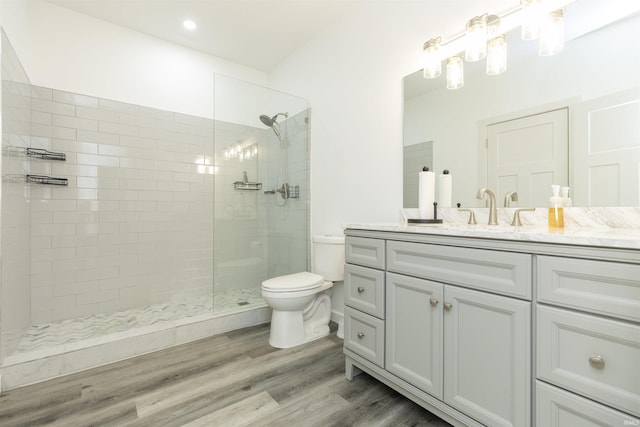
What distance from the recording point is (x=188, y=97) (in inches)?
118

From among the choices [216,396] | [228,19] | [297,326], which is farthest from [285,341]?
[228,19]

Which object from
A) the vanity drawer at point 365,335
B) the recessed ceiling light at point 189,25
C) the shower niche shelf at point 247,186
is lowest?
the vanity drawer at point 365,335

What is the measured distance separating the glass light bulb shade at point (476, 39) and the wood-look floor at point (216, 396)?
74.5 inches

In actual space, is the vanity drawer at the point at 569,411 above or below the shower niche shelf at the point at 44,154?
below

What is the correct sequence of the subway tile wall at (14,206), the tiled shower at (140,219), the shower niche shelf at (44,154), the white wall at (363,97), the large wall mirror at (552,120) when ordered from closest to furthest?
the large wall mirror at (552,120) → the subway tile wall at (14,206) → the white wall at (363,97) → the tiled shower at (140,219) → the shower niche shelf at (44,154)

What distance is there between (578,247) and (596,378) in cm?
38

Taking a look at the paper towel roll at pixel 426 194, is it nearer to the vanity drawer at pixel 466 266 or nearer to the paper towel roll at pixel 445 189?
the paper towel roll at pixel 445 189

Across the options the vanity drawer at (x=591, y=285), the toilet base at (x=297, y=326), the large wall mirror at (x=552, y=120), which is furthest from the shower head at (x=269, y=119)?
the vanity drawer at (x=591, y=285)

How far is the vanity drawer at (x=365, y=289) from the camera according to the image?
1.48 meters

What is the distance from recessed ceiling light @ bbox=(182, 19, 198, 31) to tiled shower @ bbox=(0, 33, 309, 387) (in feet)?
2.04

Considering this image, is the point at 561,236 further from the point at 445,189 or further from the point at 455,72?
the point at 455,72

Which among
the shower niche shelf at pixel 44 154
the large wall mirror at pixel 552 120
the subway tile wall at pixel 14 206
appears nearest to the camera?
the large wall mirror at pixel 552 120

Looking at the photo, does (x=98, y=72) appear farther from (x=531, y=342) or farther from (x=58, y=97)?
(x=531, y=342)

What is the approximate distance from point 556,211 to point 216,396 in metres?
1.89
